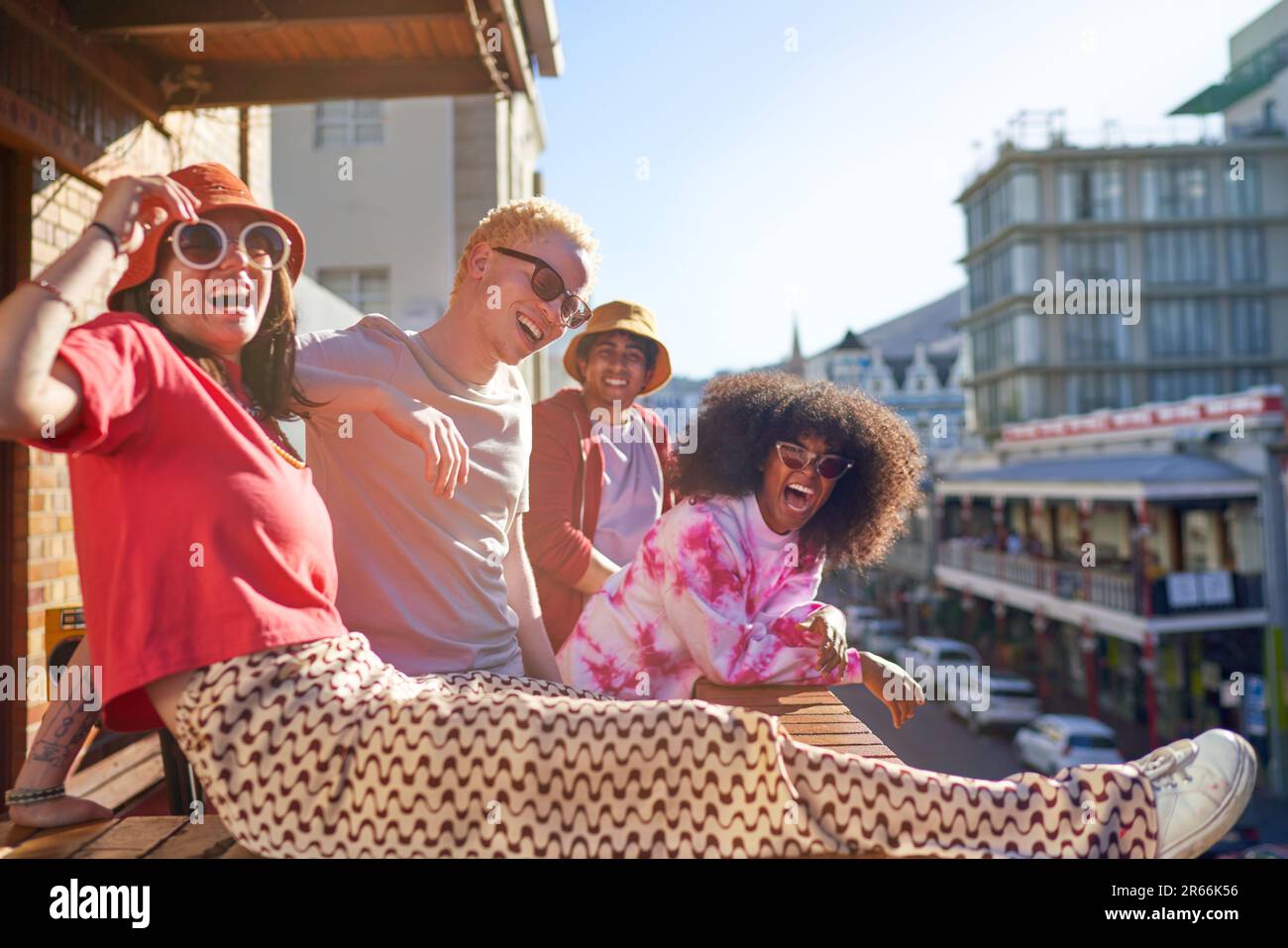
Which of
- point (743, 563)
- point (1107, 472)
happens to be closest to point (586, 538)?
point (743, 563)

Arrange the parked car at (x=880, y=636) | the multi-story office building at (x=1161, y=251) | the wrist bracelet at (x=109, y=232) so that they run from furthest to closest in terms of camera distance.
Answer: the multi-story office building at (x=1161, y=251)
the parked car at (x=880, y=636)
the wrist bracelet at (x=109, y=232)

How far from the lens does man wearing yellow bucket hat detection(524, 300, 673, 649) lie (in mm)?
2887

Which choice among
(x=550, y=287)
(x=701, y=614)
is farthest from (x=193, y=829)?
(x=550, y=287)

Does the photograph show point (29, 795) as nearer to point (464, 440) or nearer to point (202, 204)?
point (464, 440)

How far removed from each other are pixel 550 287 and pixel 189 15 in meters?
2.15

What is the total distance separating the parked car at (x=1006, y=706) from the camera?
61.0 ft

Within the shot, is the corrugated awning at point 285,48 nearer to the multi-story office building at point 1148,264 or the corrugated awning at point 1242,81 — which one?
the multi-story office building at point 1148,264

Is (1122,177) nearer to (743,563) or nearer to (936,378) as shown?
(936,378)

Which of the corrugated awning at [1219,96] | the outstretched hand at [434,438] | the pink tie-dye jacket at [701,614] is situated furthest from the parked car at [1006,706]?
the corrugated awning at [1219,96]

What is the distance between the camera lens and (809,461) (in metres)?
2.55

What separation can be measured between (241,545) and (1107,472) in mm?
20179

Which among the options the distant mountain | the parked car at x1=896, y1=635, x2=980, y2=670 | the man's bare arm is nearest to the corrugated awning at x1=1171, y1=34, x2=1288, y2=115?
the distant mountain

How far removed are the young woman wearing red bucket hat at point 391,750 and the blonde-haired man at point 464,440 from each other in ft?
1.72

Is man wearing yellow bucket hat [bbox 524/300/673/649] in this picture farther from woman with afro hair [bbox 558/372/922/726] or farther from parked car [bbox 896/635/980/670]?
parked car [bbox 896/635/980/670]
